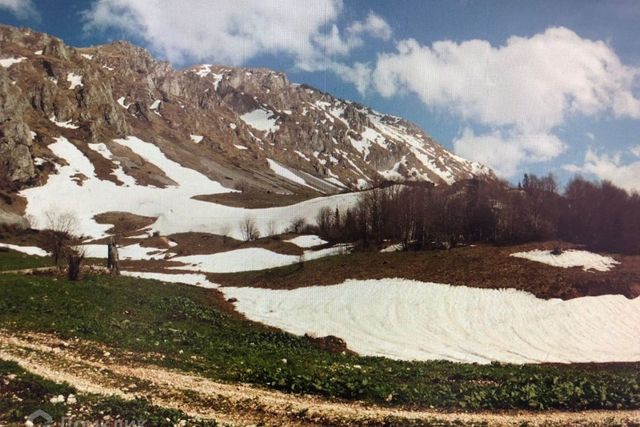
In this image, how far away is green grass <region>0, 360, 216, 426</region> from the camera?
10.7 metres

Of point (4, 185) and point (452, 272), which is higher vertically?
point (4, 185)

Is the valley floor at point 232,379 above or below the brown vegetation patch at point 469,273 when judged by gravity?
below

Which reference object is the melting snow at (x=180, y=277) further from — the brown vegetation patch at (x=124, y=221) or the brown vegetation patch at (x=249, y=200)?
the brown vegetation patch at (x=249, y=200)

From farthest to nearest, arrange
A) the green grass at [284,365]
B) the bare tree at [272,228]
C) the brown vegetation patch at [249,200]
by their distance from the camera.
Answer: the brown vegetation patch at [249,200] → the bare tree at [272,228] → the green grass at [284,365]

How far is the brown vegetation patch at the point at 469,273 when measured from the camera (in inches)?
1438

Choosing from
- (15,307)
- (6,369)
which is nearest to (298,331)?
(15,307)

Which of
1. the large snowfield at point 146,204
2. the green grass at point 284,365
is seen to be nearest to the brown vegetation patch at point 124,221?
the large snowfield at point 146,204

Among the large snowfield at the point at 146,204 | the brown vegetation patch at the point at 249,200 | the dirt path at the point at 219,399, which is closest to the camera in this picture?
the dirt path at the point at 219,399

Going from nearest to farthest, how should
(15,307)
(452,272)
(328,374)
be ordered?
1. (328,374)
2. (15,307)
3. (452,272)

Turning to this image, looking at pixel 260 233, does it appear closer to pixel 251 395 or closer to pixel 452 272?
pixel 452 272

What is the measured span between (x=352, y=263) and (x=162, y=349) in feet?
121

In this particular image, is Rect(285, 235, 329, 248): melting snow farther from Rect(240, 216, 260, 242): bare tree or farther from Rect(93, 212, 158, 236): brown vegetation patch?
Rect(93, 212, 158, 236): brown vegetation patch

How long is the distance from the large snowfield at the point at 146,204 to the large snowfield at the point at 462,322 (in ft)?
249

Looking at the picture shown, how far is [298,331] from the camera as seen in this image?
33.0 metres
